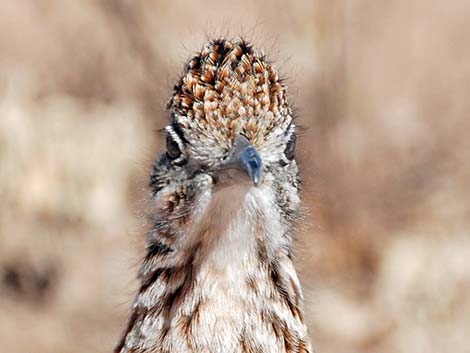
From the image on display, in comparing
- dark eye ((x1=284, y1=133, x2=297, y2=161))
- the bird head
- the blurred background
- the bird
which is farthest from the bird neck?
the blurred background

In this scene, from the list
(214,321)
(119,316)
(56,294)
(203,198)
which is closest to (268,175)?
(203,198)

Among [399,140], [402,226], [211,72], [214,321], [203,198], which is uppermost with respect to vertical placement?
[399,140]

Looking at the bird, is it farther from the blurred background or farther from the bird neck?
the blurred background

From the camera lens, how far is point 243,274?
4.37 metres

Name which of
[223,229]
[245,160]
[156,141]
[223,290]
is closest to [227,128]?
[245,160]

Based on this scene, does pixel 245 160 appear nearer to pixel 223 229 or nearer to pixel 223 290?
pixel 223 229

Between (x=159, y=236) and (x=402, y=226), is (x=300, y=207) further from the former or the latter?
(x=402, y=226)

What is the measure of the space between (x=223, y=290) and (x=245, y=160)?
505 mm

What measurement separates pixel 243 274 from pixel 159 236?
0.38 metres

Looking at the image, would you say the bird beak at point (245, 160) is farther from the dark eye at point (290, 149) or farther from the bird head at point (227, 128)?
the dark eye at point (290, 149)

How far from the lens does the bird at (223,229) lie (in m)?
4.33

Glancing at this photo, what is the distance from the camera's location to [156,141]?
9477mm

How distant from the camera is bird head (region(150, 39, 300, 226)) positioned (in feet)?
14.2

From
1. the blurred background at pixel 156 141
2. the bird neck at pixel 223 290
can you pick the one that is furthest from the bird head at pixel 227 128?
the blurred background at pixel 156 141
